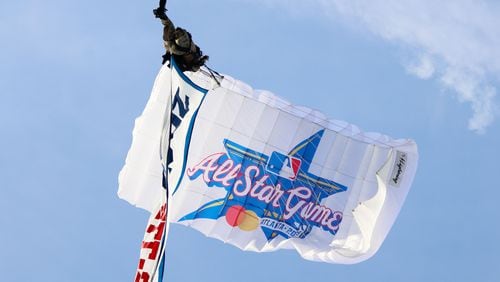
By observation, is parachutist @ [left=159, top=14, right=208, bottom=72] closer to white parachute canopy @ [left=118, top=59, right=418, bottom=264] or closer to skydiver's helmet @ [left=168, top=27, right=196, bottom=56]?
skydiver's helmet @ [left=168, top=27, right=196, bottom=56]

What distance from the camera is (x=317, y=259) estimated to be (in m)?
21.2

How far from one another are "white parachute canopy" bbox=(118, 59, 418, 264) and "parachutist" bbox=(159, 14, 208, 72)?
12.1ft

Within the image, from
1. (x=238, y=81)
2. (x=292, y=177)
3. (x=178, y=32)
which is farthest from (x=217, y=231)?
(x=178, y=32)

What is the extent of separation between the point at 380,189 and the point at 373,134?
5.89ft

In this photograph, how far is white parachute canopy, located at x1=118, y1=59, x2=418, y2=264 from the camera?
21094 mm

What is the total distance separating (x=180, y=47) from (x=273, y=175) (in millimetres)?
6414

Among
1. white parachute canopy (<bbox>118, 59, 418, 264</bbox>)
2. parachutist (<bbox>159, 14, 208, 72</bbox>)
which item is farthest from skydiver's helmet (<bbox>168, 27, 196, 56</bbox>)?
white parachute canopy (<bbox>118, 59, 418, 264</bbox>)

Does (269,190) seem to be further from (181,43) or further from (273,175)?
(181,43)

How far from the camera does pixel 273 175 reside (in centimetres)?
2159

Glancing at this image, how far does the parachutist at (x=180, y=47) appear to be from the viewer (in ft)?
51.4

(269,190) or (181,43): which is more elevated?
(181,43)

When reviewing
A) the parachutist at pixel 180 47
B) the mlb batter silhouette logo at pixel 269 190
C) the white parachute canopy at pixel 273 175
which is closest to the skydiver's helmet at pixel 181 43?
the parachutist at pixel 180 47

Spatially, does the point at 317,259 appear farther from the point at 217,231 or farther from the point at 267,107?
the point at 267,107

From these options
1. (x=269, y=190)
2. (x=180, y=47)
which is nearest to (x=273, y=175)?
(x=269, y=190)
